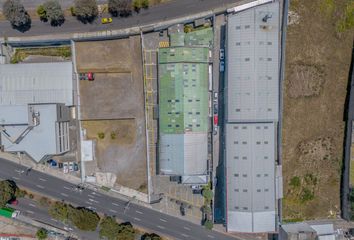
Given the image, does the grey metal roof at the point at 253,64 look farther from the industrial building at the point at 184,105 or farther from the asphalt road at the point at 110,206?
the asphalt road at the point at 110,206

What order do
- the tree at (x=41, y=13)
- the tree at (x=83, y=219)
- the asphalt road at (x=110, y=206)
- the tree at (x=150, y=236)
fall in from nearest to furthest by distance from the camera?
the tree at (x=41, y=13), the tree at (x=83, y=219), the tree at (x=150, y=236), the asphalt road at (x=110, y=206)

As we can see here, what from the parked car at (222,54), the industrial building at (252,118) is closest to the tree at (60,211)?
the industrial building at (252,118)

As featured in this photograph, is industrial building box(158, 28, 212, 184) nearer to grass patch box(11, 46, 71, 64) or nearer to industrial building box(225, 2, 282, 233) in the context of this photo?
industrial building box(225, 2, 282, 233)

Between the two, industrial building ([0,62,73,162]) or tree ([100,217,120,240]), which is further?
tree ([100,217,120,240])

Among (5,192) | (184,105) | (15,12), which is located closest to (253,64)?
(184,105)

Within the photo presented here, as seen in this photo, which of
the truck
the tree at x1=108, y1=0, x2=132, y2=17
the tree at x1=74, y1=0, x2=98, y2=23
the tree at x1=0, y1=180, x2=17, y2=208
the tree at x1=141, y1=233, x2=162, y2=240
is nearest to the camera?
the tree at x1=74, y1=0, x2=98, y2=23

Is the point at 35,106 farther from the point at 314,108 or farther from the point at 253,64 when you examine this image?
the point at 314,108

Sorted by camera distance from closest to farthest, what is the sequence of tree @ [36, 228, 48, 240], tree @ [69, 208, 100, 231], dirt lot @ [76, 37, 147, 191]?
dirt lot @ [76, 37, 147, 191]
tree @ [69, 208, 100, 231]
tree @ [36, 228, 48, 240]

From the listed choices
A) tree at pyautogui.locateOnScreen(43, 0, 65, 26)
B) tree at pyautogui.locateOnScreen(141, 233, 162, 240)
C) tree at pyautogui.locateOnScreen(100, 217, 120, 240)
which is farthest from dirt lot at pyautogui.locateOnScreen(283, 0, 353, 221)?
tree at pyautogui.locateOnScreen(43, 0, 65, 26)
